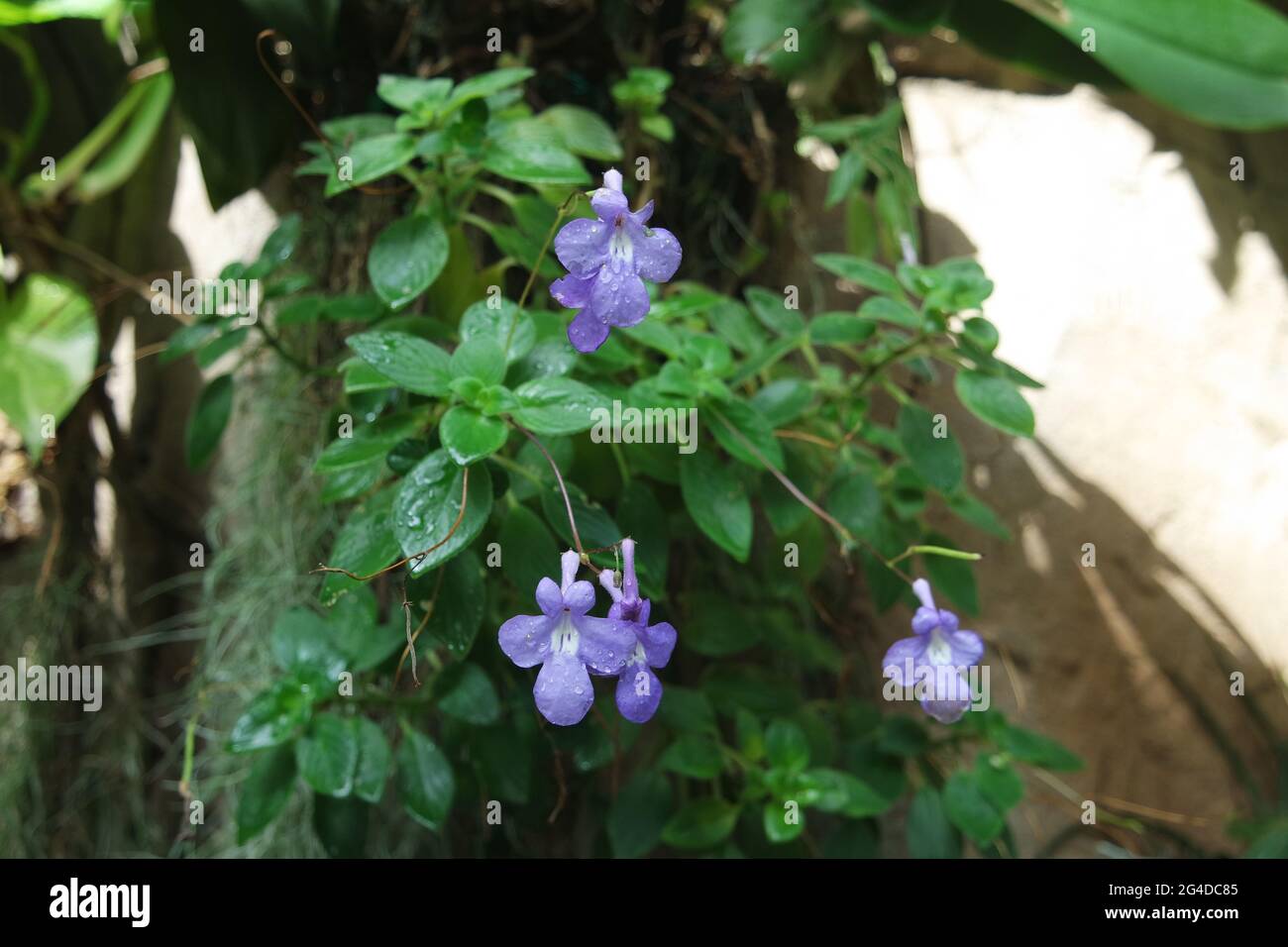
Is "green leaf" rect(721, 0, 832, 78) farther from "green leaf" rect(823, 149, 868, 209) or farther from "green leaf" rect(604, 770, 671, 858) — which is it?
"green leaf" rect(604, 770, 671, 858)

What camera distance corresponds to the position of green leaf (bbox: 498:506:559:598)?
2.61 ft

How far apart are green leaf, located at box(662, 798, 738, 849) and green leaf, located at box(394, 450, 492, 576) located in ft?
1.50

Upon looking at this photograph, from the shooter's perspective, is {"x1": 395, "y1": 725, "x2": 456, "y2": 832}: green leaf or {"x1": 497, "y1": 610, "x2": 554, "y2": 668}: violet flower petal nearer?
{"x1": 497, "y1": 610, "x2": 554, "y2": 668}: violet flower petal

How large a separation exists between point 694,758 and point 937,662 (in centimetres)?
35

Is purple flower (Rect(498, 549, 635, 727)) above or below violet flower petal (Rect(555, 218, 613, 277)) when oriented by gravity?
below

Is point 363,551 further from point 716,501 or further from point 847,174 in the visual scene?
point 847,174

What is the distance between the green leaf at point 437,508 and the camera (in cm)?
68

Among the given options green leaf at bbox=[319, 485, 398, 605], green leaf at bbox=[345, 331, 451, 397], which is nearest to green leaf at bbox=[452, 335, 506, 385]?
green leaf at bbox=[345, 331, 451, 397]

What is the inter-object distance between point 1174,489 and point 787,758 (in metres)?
0.90

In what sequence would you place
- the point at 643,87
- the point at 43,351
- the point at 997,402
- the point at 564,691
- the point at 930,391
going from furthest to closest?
the point at 930,391 → the point at 43,351 → the point at 643,87 → the point at 997,402 → the point at 564,691

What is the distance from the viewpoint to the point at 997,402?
0.92 m

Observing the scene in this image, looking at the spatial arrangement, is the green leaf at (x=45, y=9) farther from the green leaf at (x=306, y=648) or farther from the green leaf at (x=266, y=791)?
the green leaf at (x=266, y=791)

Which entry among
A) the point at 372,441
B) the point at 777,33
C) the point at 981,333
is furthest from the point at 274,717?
the point at 777,33
